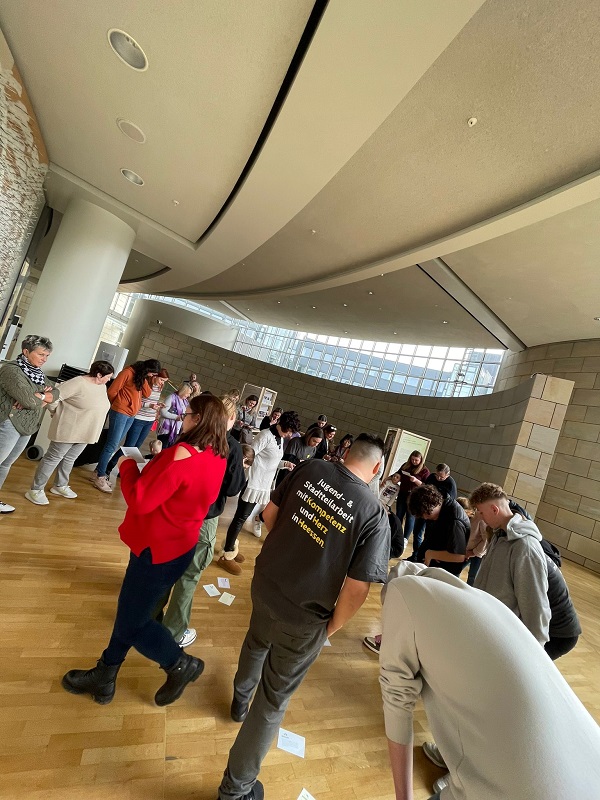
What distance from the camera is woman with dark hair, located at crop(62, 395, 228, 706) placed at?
1.57 meters

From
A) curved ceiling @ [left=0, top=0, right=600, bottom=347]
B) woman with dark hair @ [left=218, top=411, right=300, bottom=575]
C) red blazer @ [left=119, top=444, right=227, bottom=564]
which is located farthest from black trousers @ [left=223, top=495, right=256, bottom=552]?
curved ceiling @ [left=0, top=0, right=600, bottom=347]

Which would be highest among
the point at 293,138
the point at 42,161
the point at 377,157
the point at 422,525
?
the point at 377,157

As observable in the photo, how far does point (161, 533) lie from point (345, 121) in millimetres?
3332

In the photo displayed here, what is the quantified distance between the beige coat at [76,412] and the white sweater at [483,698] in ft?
11.0

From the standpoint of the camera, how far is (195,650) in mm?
2254

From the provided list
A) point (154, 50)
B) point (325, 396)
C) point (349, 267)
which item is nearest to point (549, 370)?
point (349, 267)

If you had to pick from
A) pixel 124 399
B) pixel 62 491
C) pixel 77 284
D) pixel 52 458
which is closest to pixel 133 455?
pixel 52 458

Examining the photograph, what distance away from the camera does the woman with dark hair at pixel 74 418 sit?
3.35 meters

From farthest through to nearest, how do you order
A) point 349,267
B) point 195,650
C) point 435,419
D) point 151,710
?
point 435,419
point 349,267
point 195,650
point 151,710

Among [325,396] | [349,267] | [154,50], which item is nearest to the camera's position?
[154,50]

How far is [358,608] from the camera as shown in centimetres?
133

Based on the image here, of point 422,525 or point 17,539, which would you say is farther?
point 422,525

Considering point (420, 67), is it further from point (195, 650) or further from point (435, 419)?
point (435, 419)

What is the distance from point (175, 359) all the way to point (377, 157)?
15.4 m
